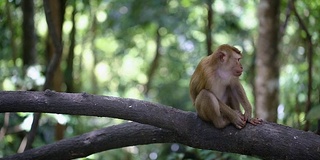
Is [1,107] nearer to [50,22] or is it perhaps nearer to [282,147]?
[50,22]

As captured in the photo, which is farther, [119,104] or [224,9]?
[224,9]

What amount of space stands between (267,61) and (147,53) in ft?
21.7

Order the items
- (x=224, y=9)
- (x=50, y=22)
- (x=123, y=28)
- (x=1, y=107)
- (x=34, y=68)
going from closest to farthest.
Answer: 1. (x=1, y=107)
2. (x=50, y=22)
3. (x=34, y=68)
4. (x=123, y=28)
5. (x=224, y=9)

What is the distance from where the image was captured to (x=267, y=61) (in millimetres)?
7250

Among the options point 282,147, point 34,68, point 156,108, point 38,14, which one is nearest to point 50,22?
point 34,68

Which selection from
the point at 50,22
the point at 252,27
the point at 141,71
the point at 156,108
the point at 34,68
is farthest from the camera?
the point at 141,71

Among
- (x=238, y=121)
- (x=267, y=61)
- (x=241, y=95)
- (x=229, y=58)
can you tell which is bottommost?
(x=238, y=121)

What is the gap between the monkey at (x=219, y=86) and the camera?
4262 millimetres

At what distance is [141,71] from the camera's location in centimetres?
1375

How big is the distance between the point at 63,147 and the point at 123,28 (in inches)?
254

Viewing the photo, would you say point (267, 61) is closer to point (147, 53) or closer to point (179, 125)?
point (179, 125)

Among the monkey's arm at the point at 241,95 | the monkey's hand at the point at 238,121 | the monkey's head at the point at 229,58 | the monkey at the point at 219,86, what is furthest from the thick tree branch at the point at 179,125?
the monkey's head at the point at 229,58

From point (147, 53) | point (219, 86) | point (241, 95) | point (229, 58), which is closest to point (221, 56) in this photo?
point (229, 58)

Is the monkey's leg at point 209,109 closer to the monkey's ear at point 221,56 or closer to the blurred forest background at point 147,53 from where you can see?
the monkey's ear at point 221,56
